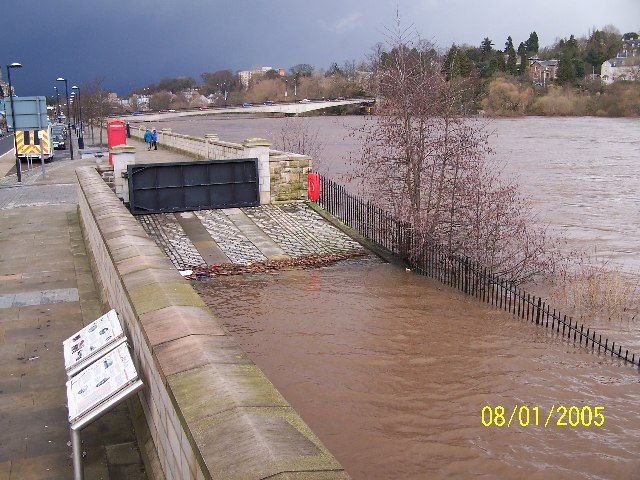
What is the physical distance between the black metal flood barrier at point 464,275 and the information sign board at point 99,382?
929 centimetres

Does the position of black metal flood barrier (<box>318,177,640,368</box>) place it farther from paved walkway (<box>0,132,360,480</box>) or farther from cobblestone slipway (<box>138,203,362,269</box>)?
paved walkway (<box>0,132,360,480</box>)

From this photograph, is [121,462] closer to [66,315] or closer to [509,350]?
[66,315]

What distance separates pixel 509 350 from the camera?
12453 millimetres

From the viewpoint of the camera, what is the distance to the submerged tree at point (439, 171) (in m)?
17.9

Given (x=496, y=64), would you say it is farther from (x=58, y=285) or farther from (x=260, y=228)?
(x=58, y=285)

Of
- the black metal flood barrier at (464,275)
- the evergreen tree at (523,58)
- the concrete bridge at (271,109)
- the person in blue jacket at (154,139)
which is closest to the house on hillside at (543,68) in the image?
the evergreen tree at (523,58)

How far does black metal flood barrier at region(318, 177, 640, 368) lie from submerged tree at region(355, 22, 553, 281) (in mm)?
367

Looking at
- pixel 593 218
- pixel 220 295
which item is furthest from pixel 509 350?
pixel 593 218

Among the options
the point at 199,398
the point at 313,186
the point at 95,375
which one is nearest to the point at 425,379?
the point at 95,375

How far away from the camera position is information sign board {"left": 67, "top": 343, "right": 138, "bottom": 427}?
4.51 m

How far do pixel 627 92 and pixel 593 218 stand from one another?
65658 mm

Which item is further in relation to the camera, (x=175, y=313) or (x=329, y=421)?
(x=329, y=421)

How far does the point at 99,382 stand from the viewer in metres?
4.75
